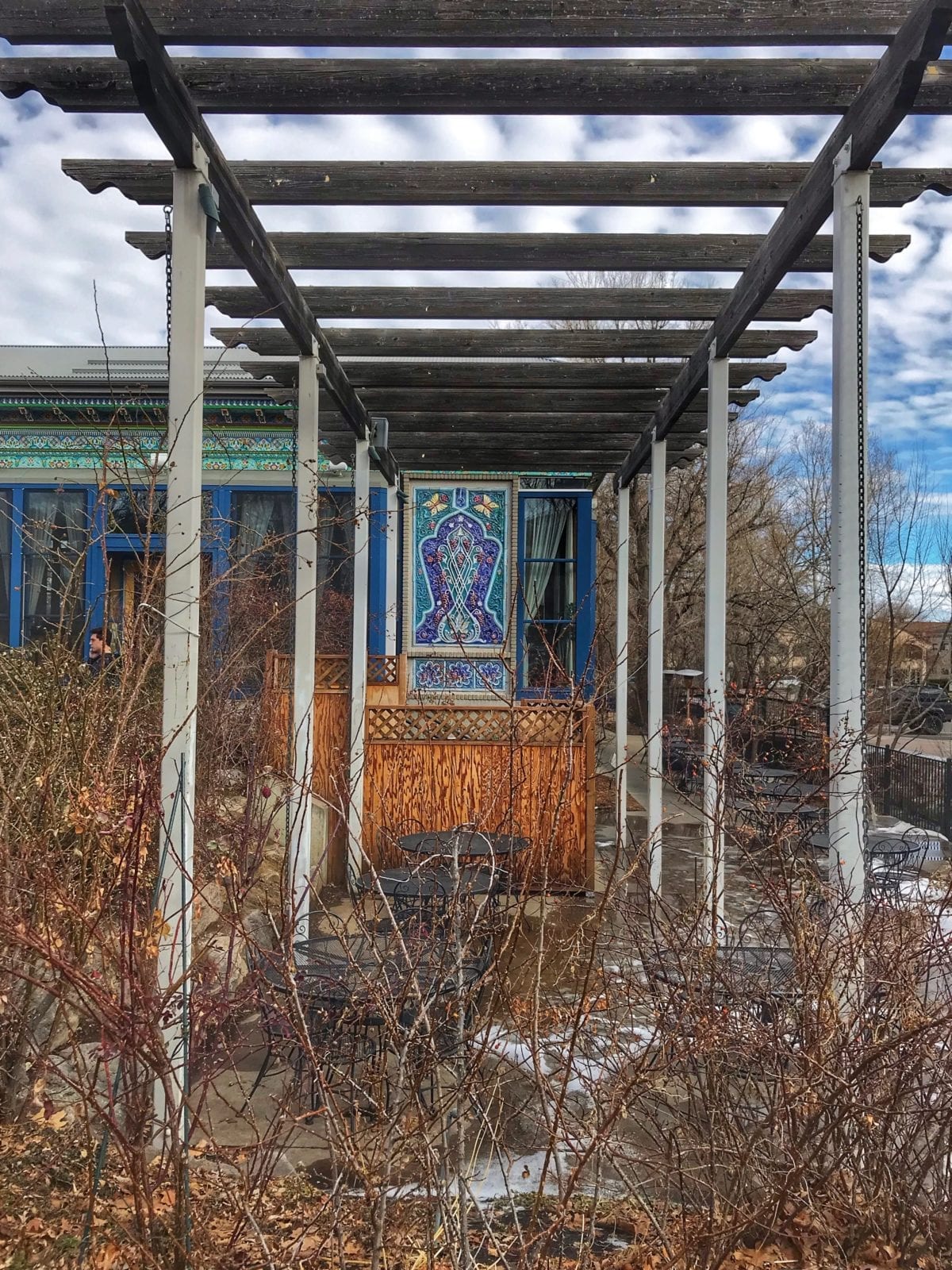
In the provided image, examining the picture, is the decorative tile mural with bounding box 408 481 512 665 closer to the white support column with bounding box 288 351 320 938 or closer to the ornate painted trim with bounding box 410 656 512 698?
the ornate painted trim with bounding box 410 656 512 698

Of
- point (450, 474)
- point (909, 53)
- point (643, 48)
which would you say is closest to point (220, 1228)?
point (643, 48)

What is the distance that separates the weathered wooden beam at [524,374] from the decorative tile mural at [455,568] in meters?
3.52

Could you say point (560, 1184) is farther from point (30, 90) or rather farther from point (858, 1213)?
point (30, 90)

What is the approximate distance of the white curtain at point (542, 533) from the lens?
10.1 m

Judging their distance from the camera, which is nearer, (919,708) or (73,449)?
(919,708)

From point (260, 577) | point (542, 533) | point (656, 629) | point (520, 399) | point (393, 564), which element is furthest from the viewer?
point (542, 533)

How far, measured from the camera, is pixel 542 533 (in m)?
10.1

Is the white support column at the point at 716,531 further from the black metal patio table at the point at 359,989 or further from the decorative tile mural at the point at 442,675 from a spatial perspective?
the decorative tile mural at the point at 442,675

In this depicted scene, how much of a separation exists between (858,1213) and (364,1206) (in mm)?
1264

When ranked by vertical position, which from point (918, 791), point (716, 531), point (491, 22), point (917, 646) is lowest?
point (918, 791)

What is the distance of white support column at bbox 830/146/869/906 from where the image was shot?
3.29 metres

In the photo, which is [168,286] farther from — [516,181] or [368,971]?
[368,971]

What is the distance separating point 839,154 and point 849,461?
1.19m

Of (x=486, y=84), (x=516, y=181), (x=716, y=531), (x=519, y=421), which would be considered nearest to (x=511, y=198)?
(x=516, y=181)
